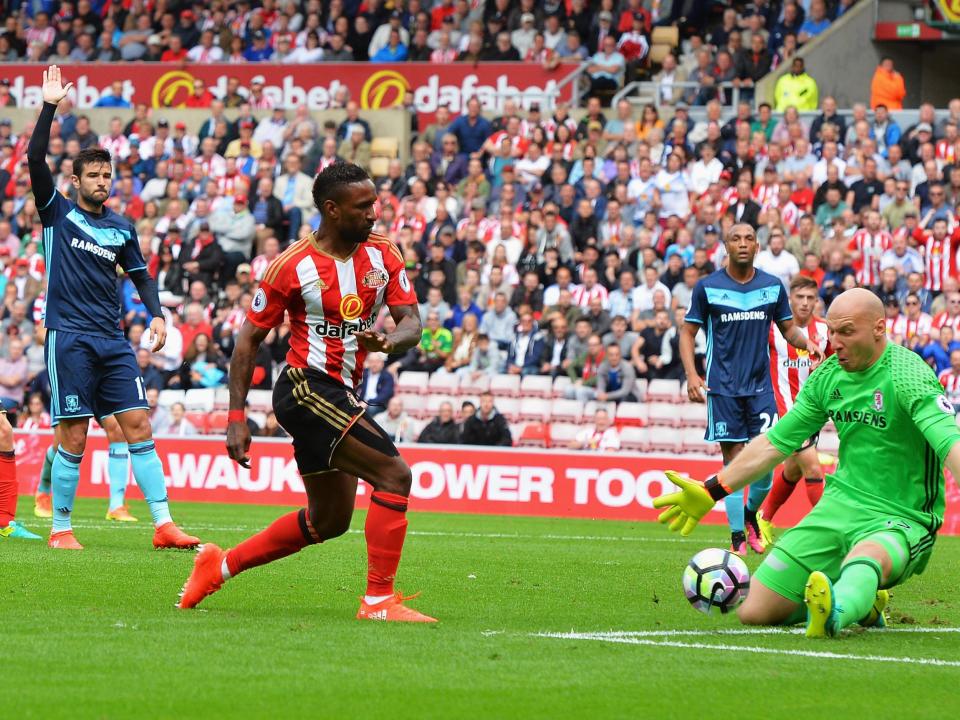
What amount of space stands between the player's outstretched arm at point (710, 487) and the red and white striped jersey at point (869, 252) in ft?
45.8

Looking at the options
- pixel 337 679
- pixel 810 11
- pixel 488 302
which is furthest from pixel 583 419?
pixel 337 679

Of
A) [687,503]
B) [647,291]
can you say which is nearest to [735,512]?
[687,503]

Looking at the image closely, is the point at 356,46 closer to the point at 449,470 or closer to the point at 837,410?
the point at 449,470

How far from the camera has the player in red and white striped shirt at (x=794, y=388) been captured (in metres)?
14.1

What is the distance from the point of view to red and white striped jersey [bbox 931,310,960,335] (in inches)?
789

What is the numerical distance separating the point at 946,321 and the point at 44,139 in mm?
12851

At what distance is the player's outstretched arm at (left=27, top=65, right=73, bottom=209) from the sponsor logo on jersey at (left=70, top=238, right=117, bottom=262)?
0.35 m

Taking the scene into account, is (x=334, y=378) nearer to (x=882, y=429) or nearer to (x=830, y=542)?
(x=830, y=542)

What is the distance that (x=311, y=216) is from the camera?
26469 mm

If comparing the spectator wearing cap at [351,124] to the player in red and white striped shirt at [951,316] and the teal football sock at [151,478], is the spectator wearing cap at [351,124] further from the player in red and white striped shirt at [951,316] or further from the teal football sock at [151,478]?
the teal football sock at [151,478]

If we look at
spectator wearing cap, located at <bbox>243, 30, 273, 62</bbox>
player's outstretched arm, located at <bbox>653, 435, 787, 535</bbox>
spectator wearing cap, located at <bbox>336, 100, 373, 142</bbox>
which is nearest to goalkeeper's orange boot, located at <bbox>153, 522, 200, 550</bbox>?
player's outstretched arm, located at <bbox>653, 435, 787, 535</bbox>

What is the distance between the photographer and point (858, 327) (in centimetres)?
755

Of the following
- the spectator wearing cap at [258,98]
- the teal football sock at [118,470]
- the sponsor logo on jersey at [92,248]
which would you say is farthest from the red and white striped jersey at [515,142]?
the sponsor logo on jersey at [92,248]

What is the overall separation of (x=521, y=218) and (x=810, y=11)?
6976mm
